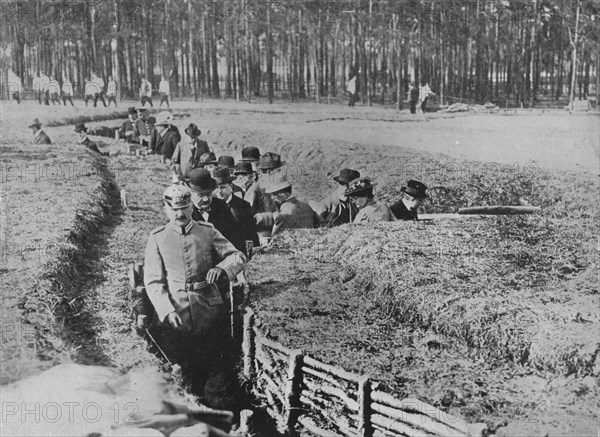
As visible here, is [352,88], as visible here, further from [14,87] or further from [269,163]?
[14,87]

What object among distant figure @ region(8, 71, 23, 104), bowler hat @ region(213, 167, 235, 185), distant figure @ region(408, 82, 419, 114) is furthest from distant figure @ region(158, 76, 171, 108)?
distant figure @ region(408, 82, 419, 114)

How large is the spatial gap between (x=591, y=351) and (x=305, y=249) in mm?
2883

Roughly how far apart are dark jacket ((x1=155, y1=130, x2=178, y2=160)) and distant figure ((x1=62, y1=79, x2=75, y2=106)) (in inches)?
41.9

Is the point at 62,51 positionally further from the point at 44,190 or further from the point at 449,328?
the point at 449,328

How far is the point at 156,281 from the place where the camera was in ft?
14.2

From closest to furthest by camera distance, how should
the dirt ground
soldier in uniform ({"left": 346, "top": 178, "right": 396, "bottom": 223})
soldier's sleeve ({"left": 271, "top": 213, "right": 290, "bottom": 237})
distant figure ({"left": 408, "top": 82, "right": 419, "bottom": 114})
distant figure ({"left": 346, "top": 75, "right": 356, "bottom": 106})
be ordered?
1. the dirt ground
2. soldier's sleeve ({"left": 271, "top": 213, "right": 290, "bottom": 237})
3. soldier in uniform ({"left": 346, "top": 178, "right": 396, "bottom": 223})
4. distant figure ({"left": 346, "top": 75, "right": 356, "bottom": 106})
5. distant figure ({"left": 408, "top": 82, "right": 419, "bottom": 114})

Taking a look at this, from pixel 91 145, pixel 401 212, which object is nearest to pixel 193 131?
pixel 91 145

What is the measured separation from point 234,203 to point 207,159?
3.33ft

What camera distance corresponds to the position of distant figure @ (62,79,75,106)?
6.77 meters

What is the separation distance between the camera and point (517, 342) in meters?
4.46

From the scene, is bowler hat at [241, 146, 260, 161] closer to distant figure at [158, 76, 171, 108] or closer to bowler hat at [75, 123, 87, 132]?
distant figure at [158, 76, 171, 108]

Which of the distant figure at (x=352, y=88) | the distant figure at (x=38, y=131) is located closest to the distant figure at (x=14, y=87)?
the distant figure at (x=38, y=131)

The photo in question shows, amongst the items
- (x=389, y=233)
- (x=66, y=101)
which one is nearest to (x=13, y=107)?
(x=66, y=101)

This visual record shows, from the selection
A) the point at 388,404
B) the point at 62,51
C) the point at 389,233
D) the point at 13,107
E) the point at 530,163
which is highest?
the point at 62,51
